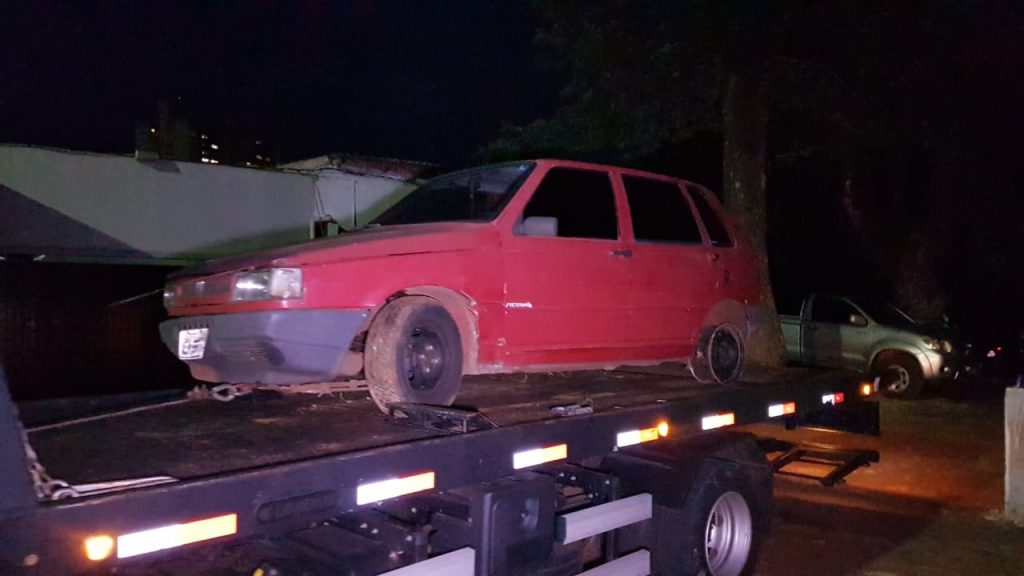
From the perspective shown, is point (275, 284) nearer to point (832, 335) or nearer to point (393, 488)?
point (393, 488)

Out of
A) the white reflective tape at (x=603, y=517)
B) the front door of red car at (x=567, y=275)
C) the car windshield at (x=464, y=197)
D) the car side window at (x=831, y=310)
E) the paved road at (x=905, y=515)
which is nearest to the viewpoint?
the white reflective tape at (x=603, y=517)

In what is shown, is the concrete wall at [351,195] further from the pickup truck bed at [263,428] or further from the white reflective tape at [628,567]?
the white reflective tape at [628,567]

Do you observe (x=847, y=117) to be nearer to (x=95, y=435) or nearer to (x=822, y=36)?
(x=822, y=36)

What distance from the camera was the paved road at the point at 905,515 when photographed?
21.8 feet

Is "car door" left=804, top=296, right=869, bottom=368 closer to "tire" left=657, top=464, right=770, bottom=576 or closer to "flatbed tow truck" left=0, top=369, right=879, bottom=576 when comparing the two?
"flatbed tow truck" left=0, top=369, right=879, bottom=576

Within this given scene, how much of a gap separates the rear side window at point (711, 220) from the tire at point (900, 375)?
8.28 meters

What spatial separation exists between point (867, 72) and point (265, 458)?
1107 centimetres

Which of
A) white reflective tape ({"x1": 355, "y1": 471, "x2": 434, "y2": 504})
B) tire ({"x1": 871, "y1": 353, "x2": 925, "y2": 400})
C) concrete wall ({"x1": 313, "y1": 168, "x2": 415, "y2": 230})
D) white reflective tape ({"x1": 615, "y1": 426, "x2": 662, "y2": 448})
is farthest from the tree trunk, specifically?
white reflective tape ({"x1": 355, "y1": 471, "x2": 434, "y2": 504})

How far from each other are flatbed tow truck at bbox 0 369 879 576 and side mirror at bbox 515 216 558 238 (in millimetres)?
993

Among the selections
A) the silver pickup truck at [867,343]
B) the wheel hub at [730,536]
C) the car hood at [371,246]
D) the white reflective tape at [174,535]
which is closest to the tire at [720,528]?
the wheel hub at [730,536]

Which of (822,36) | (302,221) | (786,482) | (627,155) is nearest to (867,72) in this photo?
(822,36)

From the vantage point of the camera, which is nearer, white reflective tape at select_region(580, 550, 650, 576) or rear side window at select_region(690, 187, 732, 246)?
white reflective tape at select_region(580, 550, 650, 576)

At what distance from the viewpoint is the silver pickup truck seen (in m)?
14.0

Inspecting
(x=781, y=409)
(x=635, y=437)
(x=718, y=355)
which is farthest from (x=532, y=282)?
(x=781, y=409)
